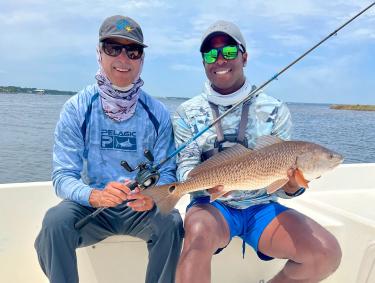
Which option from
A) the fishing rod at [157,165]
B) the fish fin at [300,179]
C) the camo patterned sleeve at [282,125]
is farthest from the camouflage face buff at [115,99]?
the fish fin at [300,179]

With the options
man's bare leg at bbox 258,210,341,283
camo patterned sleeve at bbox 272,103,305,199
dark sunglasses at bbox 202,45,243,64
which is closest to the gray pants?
man's bare leg at bbox 258,210,341,283

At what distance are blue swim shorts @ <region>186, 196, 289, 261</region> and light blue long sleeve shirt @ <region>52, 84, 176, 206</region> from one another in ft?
1.60

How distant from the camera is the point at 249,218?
11.2ft

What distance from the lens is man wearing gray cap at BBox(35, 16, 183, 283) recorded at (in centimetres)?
296

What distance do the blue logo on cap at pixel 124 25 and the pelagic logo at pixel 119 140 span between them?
32.7 inches

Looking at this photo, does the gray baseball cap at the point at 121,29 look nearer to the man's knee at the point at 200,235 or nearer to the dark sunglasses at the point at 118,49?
the dark sunglasses at the point at 118,49

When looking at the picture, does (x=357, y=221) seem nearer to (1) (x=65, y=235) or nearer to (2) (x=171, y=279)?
(2) (x=171, y=279)

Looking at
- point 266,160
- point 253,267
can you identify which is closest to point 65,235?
point 266,160

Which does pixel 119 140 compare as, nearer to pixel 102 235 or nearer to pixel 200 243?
pixel 102 235

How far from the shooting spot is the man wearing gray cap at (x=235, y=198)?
9.93 ft

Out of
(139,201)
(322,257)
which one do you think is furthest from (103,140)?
(322,257)

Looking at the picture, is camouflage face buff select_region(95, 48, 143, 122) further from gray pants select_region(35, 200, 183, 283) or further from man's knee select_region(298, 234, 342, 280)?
man's knee select_region(298, 234, 342, 280)

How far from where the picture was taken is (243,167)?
3.11 metres

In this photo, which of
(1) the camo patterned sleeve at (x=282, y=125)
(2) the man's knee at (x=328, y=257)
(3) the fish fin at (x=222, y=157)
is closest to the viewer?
(2) the man's knee at (x=328, y=257)
